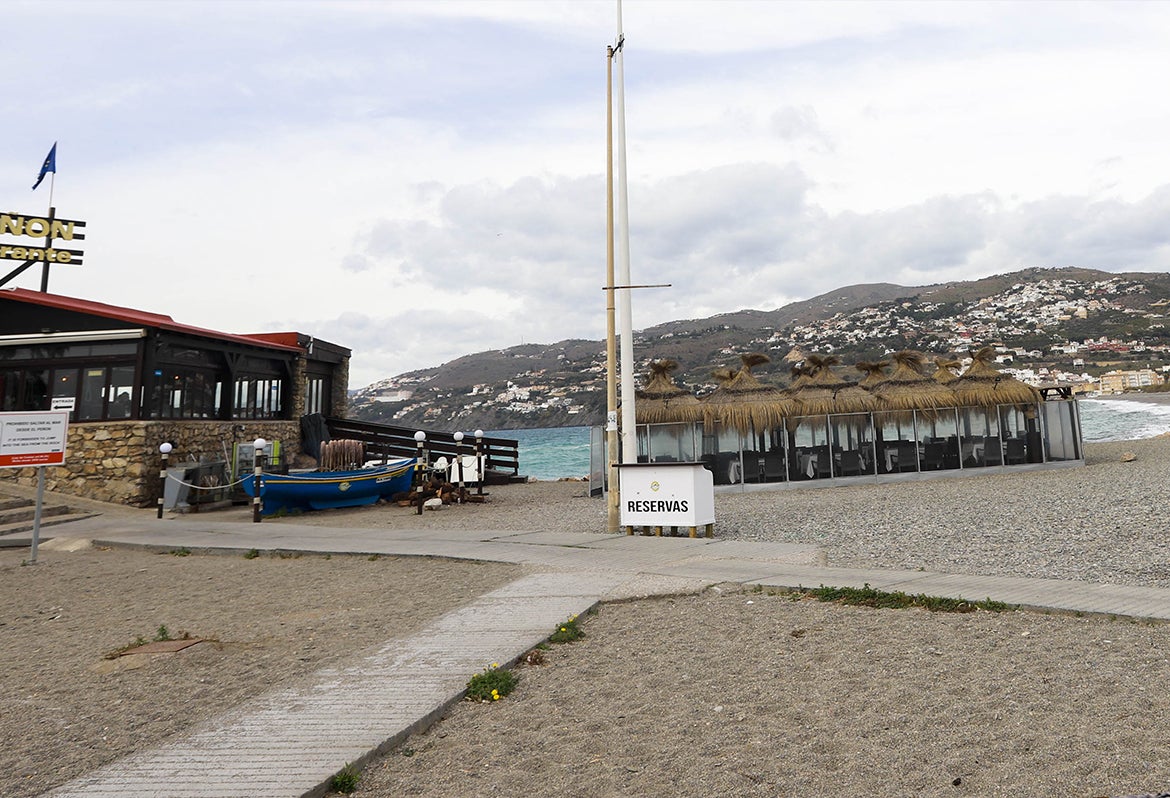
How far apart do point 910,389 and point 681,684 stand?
66.4 feet

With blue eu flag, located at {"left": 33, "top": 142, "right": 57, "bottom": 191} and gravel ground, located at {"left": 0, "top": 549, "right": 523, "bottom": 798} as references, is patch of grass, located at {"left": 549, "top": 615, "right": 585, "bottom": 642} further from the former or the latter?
blue eu flag, located at {"left": 33, "top": 142, "right": 57, "bottom": 191}

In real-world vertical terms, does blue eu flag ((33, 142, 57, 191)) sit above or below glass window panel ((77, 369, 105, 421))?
above

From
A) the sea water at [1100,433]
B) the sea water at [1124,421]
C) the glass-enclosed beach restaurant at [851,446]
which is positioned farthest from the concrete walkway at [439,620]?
the sea water at [1124,421]

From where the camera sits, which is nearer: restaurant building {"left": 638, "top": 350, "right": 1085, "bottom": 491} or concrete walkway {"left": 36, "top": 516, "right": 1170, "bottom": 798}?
concrete walkway {"left": 36, "top": 516, "right": 1170, "bottom": 798}

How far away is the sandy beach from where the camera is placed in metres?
3.46

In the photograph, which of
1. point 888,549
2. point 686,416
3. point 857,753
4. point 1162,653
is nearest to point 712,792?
point 857,753

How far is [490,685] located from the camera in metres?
4.80

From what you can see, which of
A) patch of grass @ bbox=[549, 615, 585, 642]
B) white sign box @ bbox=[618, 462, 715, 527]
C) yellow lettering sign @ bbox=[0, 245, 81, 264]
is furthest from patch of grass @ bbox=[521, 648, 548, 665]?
yellow lettering sign @ bbox=[0, 245, 81, 264]

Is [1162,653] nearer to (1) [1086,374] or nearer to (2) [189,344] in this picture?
(2) [189,344]

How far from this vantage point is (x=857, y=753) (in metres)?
3.58

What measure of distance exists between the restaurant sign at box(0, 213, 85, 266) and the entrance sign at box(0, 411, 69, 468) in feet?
52.9

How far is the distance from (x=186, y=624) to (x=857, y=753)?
601cm

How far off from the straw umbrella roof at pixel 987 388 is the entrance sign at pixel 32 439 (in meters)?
21.7


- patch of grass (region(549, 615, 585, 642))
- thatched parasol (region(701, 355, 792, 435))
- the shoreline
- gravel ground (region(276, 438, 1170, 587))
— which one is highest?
the shoreline
